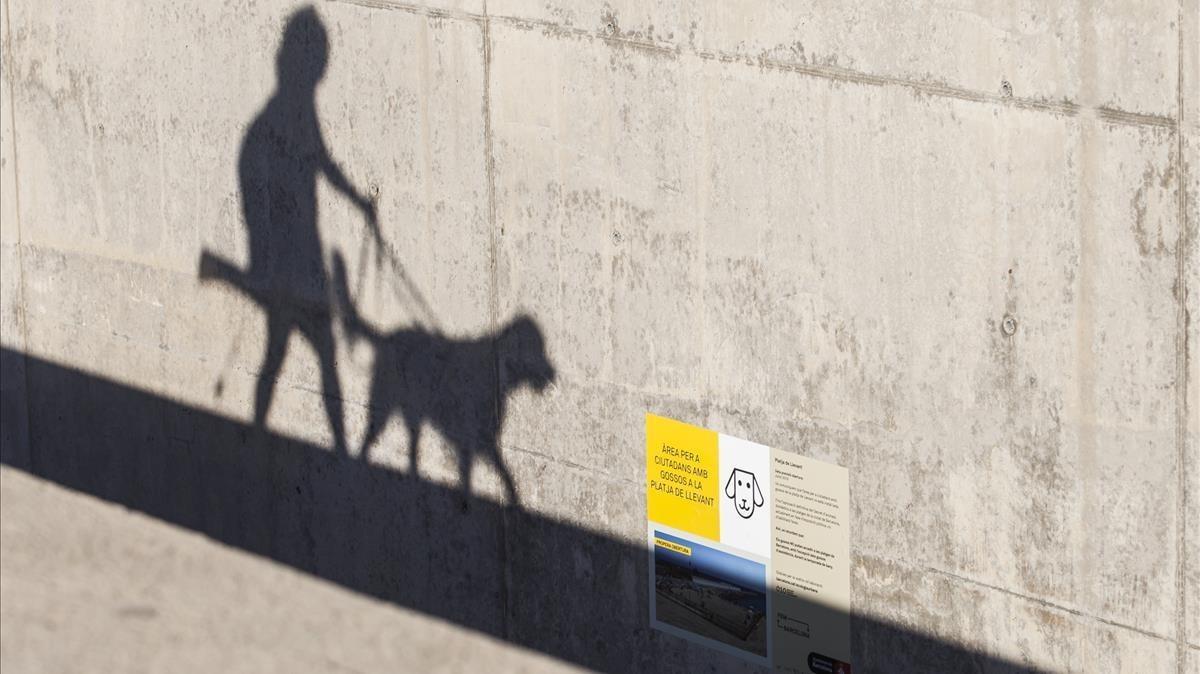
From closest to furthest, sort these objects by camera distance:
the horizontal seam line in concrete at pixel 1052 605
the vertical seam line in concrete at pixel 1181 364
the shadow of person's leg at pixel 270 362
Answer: the vertical seam line in concrete at pixel 1181 364 < the horizontal seam line in concrete at pixel 1052 605 < the shadow of person's leg at pixel 270 362

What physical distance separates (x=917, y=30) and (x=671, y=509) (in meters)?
1.87

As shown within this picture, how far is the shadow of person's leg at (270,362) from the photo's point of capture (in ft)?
22.2

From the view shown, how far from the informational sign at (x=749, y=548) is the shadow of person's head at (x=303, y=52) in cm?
191

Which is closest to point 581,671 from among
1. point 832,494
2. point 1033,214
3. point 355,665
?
point 355,665

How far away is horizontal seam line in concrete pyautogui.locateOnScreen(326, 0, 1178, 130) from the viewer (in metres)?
4.13

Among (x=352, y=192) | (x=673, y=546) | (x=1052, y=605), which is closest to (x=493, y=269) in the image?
(x=352, y=192)

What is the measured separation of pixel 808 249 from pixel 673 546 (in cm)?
122

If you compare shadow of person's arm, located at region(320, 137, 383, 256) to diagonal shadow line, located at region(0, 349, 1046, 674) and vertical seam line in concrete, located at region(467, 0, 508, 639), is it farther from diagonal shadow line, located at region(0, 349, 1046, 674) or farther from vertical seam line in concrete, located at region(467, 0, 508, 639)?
diagonal shadow line, located at region(0, 349, 1046, 674)

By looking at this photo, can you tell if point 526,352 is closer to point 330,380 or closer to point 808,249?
point 330,380

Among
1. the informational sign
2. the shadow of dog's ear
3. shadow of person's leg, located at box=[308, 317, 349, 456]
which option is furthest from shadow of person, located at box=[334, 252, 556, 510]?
the informational sign

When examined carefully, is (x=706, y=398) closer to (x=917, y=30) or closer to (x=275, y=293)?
(x=917, y=30)

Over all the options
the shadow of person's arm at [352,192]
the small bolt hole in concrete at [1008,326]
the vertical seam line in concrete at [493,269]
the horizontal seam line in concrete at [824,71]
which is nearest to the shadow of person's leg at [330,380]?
the shadow of person's arm at [352,192]

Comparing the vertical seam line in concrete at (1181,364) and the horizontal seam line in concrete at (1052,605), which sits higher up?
the vertical seam line in concrete at (1181,364)

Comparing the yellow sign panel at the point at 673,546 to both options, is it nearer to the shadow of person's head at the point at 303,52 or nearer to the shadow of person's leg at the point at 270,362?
the shadow of person's leg at the point at 270,362
